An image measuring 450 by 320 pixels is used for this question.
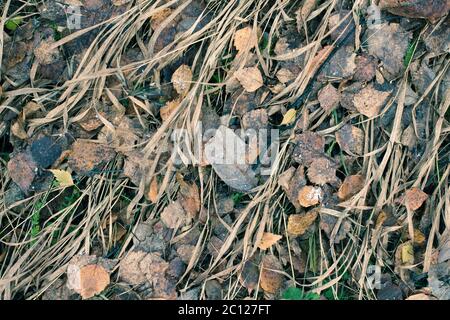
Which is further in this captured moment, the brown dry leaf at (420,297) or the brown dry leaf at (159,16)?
the brown dry leaf at (159,16)

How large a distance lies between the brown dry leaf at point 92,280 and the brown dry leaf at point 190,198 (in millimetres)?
282

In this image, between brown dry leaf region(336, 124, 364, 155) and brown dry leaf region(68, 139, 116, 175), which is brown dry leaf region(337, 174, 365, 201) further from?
brown dry leaf region(68, 139, 116, 175)

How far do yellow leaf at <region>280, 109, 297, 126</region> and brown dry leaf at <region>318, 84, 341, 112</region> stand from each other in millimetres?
82

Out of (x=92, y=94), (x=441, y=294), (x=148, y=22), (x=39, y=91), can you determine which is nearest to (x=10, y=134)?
(x=39, y=91)

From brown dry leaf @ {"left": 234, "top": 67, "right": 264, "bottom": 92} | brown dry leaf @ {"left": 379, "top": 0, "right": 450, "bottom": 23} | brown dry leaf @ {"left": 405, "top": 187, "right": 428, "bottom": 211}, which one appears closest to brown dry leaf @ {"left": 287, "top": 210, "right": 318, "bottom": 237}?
brown dry leaf @ {"left": 405, "top": 187, "right": 428, "bottom": 211}

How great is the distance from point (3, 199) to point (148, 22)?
663mm

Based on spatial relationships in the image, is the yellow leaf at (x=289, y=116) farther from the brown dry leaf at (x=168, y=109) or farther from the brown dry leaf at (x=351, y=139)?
the brown dry leaf at (x=168, y=109)

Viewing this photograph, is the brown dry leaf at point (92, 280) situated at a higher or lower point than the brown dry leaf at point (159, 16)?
lower

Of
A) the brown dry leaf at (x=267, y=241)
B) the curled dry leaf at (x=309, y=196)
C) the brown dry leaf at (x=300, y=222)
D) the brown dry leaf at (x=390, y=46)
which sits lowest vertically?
the brown dry leaf at (x=267, y=241)

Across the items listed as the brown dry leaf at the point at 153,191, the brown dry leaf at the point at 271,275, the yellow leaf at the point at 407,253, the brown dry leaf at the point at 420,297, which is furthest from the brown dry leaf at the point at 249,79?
the brown dry leaf at the point at 420,297

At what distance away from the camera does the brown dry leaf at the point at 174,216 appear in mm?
1651

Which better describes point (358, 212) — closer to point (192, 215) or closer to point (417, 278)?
point (417, 278)

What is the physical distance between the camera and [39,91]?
1.70m

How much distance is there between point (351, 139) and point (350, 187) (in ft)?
0.45
